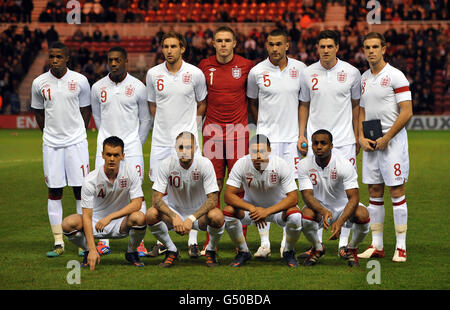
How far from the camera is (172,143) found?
305 inches

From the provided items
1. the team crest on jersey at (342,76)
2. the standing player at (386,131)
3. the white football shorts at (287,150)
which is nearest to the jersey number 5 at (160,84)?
the white football shorts at (287,150)

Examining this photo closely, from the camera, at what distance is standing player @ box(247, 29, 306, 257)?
769 centimetres

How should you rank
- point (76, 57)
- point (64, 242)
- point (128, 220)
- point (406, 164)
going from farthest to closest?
1. point (76, 57)
2. point (64, 242)
3. point (406, 164)
4. point (128, 220)

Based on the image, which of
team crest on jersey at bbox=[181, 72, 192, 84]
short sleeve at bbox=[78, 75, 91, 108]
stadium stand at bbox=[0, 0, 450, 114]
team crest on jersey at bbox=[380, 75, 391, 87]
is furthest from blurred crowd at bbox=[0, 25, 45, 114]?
team crest on jersey at bbox=[380, 75, 391, 87]

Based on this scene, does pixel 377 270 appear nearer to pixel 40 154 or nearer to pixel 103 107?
pixel 103 107

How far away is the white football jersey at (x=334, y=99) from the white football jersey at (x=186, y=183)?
1.36 m

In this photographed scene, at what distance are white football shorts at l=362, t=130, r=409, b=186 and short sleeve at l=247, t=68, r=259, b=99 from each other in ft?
4.55

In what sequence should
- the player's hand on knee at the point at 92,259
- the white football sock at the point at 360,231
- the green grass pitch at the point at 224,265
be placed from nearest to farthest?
the green grass pitch at the point at 224,265, the player's hand on knee at the point at 92,259, the white football sock at the point at 360,231

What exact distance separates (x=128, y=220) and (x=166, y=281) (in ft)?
2.85

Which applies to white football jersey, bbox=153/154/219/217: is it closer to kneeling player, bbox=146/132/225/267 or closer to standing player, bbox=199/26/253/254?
kneeling player, bbox=146/132/225/267

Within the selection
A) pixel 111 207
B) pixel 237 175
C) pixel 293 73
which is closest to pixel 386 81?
pixel 293 73

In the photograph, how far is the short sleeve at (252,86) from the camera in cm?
773

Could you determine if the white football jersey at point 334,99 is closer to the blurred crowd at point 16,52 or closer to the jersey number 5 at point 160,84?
the jersey number 5 at point 160,84


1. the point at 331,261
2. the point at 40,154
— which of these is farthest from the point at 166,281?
the point at 40,154
